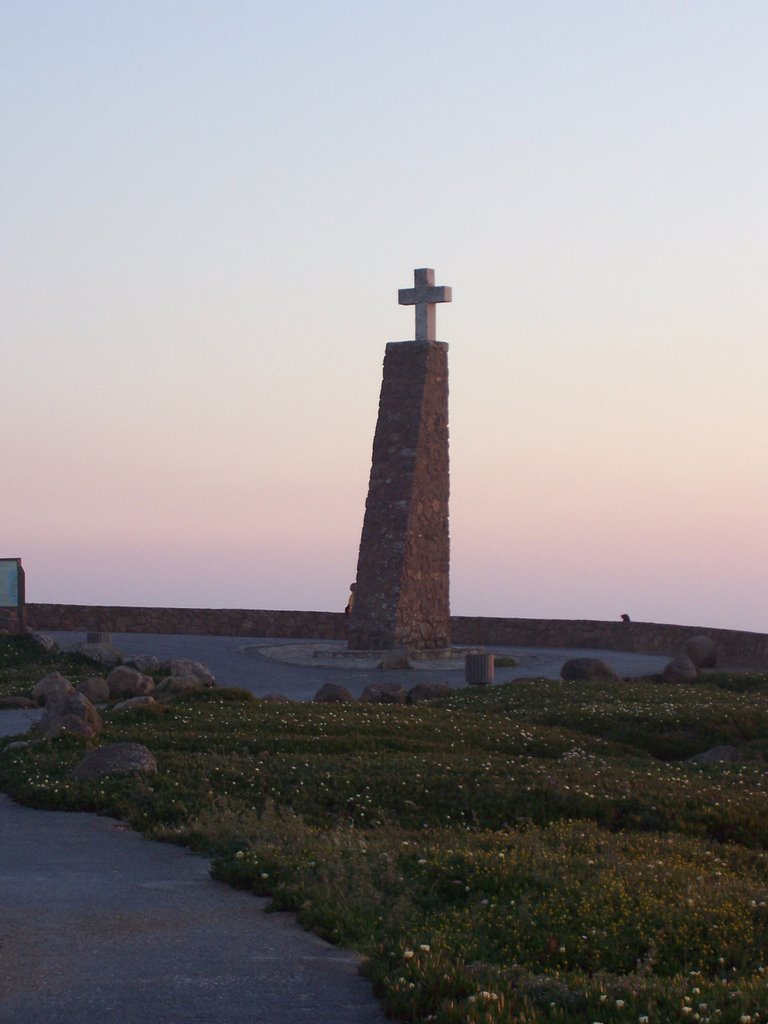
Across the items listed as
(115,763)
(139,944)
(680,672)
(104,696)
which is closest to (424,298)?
(680,672)

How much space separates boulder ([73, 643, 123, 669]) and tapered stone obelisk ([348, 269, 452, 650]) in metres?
6.51

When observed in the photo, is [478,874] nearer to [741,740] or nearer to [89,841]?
[89,841]

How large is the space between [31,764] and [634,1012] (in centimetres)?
931

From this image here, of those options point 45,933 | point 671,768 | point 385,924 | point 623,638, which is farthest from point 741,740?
point 623,638

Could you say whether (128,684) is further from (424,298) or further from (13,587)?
(424,298)

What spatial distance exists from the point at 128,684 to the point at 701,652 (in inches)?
574

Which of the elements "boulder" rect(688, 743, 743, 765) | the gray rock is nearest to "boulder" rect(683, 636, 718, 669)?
the gray rock

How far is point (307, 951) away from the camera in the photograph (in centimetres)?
764

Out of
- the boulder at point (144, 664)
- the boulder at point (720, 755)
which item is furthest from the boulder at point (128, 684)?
the boulder at point (720, 755)

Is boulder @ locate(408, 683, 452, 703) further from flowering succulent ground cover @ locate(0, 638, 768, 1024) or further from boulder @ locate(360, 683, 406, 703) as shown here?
flowering succulent ground cover @ locate(0, 638, 768, 1024)

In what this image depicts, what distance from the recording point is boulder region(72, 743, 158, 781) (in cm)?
1324

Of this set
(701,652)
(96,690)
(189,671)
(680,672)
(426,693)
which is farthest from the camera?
(701,652)

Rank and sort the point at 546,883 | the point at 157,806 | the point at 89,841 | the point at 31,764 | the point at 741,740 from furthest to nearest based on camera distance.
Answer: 1. the point at 741,740
2. the point at 31,764
3. the point at 157,806
4. the point at 89,841
5. the point at 546,883

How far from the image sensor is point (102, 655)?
27672mm
